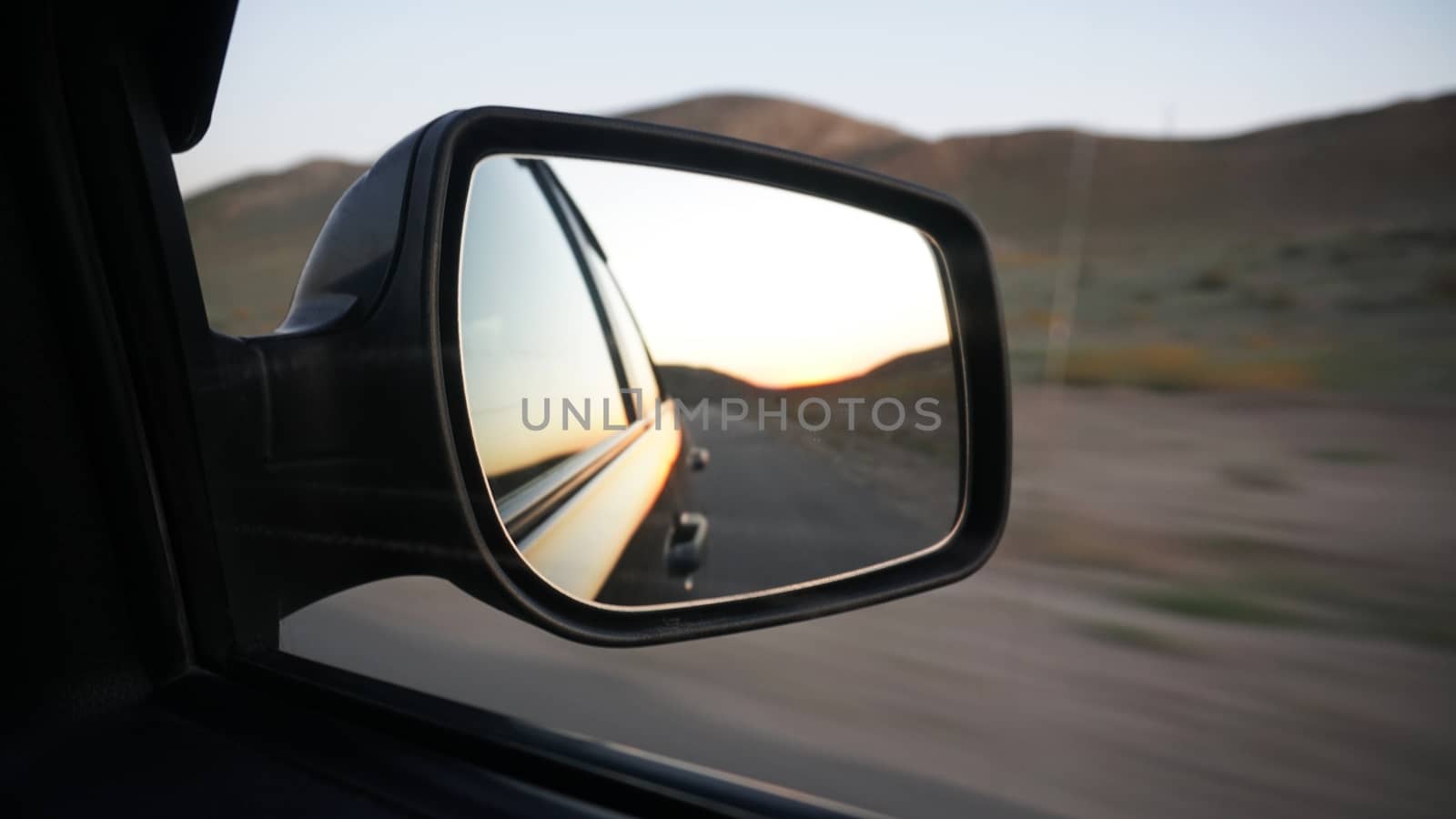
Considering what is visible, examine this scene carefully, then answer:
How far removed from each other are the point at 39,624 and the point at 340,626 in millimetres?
1134

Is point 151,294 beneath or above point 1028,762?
above

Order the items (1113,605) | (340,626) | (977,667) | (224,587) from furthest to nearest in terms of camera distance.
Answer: (1113,605), (977,667), (340,626), (224,587)

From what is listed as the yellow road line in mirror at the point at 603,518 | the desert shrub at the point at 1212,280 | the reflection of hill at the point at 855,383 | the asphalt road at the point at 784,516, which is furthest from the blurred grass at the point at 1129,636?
the desert shrub at the point at 1212,280

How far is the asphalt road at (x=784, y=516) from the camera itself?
259 centimetres

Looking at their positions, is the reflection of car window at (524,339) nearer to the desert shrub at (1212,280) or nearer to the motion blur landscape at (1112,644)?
the motion blur landscape at (1112,644)

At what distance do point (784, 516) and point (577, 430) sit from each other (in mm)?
937

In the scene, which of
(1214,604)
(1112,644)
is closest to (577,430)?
(1112,644)

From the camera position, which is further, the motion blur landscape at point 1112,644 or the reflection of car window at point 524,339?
the motion blur landscape at point 1112,644

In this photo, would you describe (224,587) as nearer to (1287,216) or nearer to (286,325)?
(286,325)

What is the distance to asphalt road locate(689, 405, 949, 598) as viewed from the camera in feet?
8.50

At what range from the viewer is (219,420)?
1.53 metres

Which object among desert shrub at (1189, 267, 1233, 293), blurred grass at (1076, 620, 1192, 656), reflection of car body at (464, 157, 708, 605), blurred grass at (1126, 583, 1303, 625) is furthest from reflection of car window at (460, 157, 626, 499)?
desert shrub at (1189, 267, 1233, 293)

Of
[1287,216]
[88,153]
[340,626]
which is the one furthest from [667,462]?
[1287,216]

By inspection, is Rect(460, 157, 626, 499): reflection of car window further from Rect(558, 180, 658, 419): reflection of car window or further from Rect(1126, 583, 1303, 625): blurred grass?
Rect(1126, 583, 1303, 625): blurred grass
